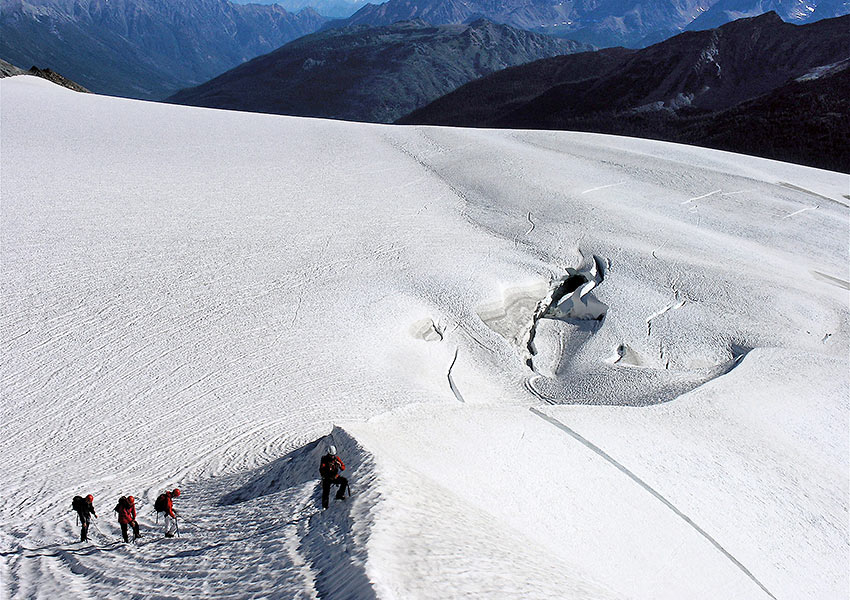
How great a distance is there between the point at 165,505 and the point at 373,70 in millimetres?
131264

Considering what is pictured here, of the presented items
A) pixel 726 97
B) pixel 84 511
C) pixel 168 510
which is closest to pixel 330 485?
pixel 168 510

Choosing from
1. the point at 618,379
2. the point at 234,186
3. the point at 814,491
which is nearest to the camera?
the point at 814,491

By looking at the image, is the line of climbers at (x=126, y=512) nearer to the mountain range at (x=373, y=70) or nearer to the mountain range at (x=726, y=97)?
the mountain range at (x=726, y=97)

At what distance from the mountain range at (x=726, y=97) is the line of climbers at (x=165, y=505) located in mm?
41212

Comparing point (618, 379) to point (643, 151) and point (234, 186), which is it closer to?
point (234, 186)

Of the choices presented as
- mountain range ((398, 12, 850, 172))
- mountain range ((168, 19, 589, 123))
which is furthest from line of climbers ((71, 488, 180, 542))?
mountain range ((168, 19, 589, 123))

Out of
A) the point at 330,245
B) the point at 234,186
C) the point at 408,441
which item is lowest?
the point at 408,441

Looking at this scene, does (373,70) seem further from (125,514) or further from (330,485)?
(330,485)

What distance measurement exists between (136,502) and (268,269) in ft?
21.4

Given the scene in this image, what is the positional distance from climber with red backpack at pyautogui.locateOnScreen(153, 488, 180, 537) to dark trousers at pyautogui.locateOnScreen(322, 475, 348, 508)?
1492 millimetres

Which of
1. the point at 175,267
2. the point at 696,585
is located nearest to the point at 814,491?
the point at 696,585

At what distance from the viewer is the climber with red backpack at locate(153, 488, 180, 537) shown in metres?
6.18

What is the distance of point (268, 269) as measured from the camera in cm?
1295

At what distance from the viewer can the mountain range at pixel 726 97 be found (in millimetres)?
41250
